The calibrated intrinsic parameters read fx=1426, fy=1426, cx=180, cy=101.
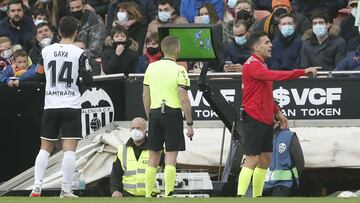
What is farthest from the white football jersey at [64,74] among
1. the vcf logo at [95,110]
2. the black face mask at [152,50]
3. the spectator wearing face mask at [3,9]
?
the spectator wearing face mask at [3,9]

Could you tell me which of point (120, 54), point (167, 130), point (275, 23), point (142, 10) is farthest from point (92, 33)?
point (167, 130)

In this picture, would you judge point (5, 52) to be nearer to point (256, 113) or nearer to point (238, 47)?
point (238, 47)

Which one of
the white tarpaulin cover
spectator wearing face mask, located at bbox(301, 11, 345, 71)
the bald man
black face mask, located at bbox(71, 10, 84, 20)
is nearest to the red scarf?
the white tarpaulin cover

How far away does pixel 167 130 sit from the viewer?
53.1 feet

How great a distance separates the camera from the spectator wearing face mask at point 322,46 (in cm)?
1973

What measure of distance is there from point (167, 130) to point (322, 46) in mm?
4326

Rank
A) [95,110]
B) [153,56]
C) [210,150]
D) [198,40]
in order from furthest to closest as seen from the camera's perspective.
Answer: [153,56] < [95,110] < [210,150] < [198,40]

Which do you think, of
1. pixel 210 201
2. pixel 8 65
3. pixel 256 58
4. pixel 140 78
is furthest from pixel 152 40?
pixel 210 201

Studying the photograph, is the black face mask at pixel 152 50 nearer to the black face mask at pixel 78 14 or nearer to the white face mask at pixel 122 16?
the white face mask at pixel 122 16

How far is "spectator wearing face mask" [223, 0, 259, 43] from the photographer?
67.7 ft

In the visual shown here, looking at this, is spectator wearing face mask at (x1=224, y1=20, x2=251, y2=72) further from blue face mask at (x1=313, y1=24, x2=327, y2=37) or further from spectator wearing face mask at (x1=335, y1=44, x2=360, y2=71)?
spectator wearing face mask at (x1=335, y1=44, x2=360, y2=71)

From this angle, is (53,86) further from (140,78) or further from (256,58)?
(140,78)

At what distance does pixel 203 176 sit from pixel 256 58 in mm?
1954

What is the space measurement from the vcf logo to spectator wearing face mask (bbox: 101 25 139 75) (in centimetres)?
110
